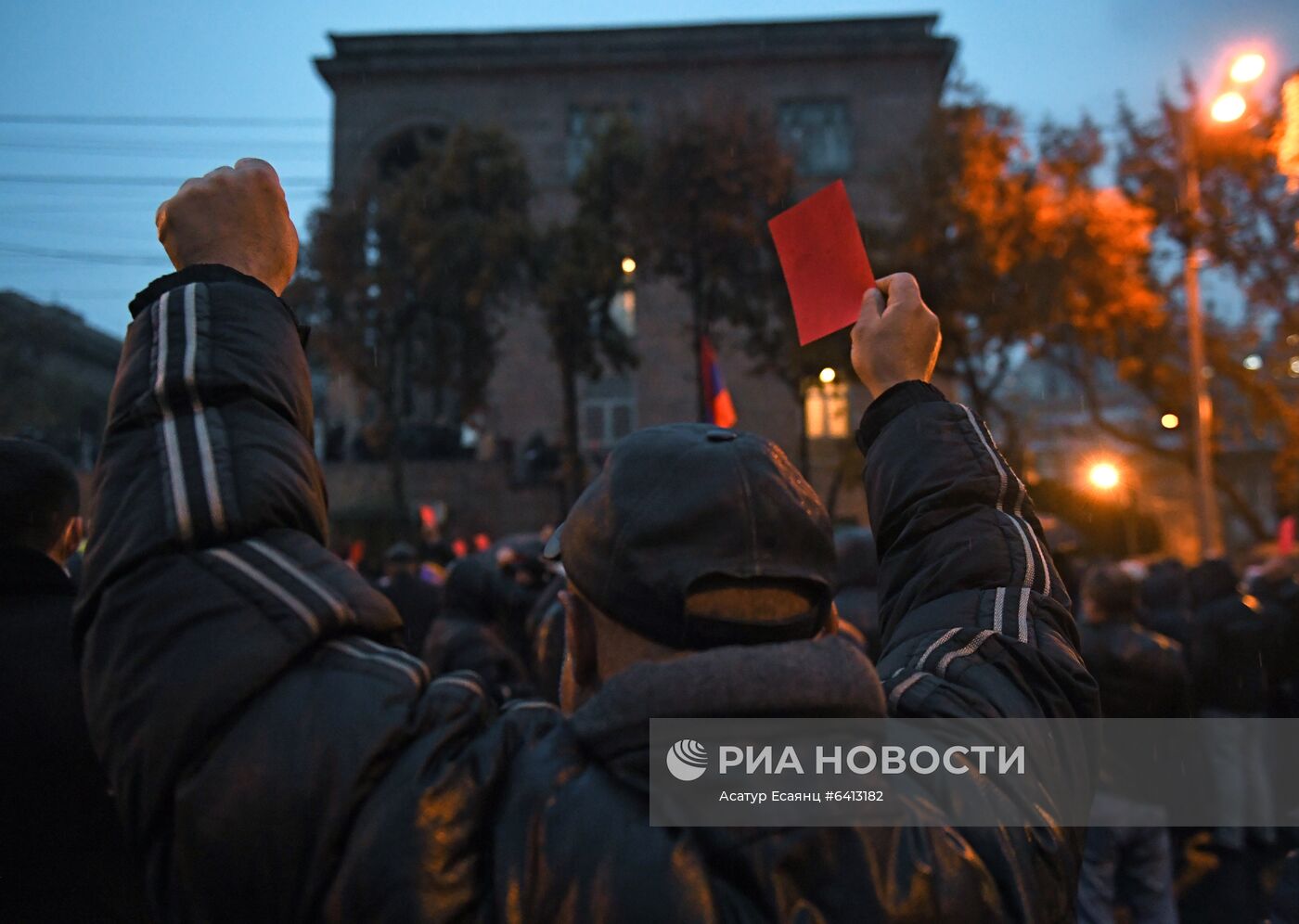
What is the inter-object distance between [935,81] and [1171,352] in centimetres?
1230

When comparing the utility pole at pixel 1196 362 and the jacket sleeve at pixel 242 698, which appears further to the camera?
the utility pole at pixel 1196 362

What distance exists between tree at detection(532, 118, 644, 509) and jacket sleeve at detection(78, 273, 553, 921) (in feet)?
65.8

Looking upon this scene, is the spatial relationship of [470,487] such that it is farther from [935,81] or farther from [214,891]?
[214,891]

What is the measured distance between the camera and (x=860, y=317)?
1816 millimetres

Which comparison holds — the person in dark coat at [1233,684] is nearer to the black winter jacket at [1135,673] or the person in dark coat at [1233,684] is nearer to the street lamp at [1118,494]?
the black winter jacket at [1135,673]

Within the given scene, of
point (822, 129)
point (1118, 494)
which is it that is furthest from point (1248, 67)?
point (822, 129)

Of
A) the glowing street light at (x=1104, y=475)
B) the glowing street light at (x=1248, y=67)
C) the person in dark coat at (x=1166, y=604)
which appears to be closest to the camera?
the person in dark coat at (x=1166, y=604)

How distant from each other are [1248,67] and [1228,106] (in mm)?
729

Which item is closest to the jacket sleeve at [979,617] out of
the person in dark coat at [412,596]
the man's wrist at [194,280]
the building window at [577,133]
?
the man's wrist at [194,280]

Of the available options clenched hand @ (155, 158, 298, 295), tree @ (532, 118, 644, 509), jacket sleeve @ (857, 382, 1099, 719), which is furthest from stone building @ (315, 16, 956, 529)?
clenched hand @ (155, 158, 298, 295)

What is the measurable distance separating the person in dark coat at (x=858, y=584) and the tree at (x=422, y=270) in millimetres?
18303

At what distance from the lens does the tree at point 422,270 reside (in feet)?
72.8

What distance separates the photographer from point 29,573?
229cm

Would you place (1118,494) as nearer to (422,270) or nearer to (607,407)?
(607,407)
